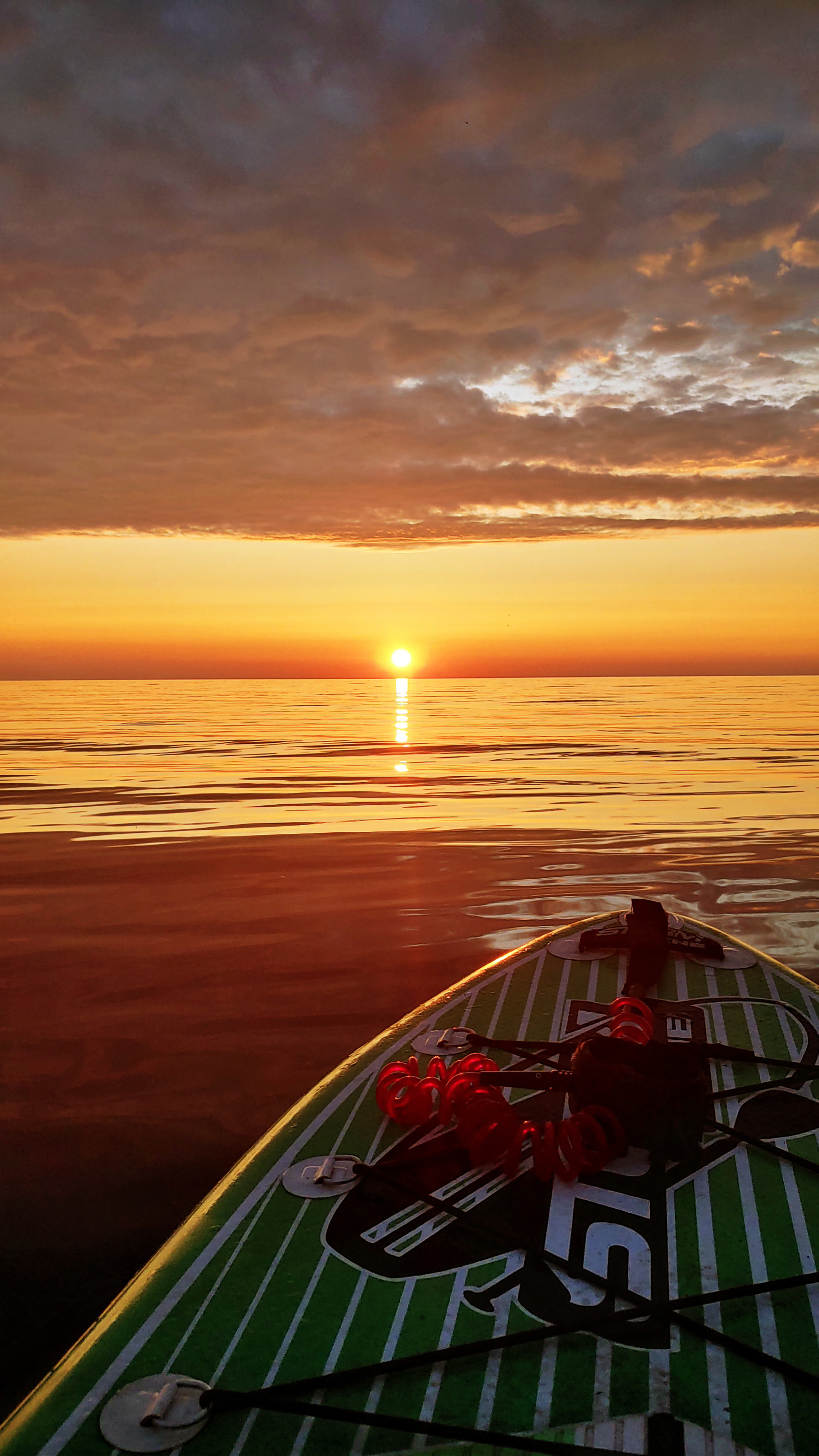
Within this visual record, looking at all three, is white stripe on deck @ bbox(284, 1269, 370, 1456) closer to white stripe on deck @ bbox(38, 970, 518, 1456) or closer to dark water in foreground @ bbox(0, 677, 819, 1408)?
white stripe on deck @ bbox(38, 970, 518, 1456)

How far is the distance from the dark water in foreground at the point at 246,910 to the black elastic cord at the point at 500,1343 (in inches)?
57.9

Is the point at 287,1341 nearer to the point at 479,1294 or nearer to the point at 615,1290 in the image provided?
the point at 479,1294

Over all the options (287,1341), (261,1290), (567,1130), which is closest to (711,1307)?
(567,1130)

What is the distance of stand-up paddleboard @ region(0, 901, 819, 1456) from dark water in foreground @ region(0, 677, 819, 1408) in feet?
3.58

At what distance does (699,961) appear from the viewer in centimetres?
594

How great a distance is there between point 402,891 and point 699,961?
200 inches

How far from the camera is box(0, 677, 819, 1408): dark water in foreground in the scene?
183 inches

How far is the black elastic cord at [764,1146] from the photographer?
3529 mm

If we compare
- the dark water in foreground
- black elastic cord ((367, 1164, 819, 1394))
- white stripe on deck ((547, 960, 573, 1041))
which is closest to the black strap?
white stripe on deck ((547, 960, 573, 1041))

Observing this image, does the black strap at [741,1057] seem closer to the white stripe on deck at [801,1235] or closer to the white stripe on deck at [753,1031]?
the white stripe on deck at [753,1031]

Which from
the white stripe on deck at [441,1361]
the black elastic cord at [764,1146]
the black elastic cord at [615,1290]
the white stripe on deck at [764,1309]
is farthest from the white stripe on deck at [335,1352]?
the black elastic cord at [764,1146]

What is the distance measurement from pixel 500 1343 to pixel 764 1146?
5.18 feet

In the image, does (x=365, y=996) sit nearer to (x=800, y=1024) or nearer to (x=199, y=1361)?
(x=800, y=1024)

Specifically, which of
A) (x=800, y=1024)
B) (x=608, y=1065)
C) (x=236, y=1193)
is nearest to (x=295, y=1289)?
(x=236, y=1193)
